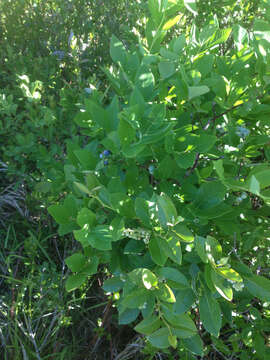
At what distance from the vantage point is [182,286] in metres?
0.87

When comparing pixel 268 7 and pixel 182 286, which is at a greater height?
pixel 268 7

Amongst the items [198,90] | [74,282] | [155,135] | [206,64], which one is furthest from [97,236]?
[206,64]

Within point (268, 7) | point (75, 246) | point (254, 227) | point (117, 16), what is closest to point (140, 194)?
point (254, 227)

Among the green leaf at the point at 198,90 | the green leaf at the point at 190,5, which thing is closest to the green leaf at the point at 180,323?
the green leaf at the point at 198,90

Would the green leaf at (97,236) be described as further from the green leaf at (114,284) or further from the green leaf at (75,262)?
the green leaf at (114,284)

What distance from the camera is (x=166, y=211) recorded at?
0.74 meters

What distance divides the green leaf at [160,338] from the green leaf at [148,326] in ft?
0.06

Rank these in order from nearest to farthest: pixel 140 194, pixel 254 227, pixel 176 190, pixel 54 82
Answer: pixel 140 194 → pixel 176 190 → pixel 254 227 → pixel 54 82

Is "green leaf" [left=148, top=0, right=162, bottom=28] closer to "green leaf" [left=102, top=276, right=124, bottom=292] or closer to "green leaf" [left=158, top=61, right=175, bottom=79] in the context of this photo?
"green leaf" [left=158, top=61, right=175, bottom=79]

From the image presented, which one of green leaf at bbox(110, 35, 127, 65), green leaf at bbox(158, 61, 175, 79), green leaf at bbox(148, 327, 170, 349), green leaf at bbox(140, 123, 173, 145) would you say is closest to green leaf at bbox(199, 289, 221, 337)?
green leaf at bbox(148, 327, 170, 349)

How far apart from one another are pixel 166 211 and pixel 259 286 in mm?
371

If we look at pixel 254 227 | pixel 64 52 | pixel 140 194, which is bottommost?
pixel 254 227

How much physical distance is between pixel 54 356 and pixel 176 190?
3.52ft

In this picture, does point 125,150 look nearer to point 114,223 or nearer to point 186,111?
point 114,223
